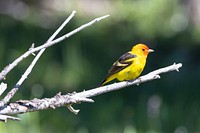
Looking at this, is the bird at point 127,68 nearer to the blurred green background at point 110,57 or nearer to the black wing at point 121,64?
the black wing at point 121,64

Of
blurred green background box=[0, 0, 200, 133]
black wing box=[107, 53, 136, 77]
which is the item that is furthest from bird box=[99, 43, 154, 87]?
blurred green background box=[0, 0, 200, 133]

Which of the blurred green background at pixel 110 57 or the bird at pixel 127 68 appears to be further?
the blurred green background at pixel 110 57

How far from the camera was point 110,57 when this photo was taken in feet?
20.9

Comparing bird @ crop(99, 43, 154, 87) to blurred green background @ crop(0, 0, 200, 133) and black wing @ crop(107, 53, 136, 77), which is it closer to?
black wing @ crop(107, 53, 136, 77)

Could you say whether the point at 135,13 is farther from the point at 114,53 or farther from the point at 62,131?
the point at 62,131

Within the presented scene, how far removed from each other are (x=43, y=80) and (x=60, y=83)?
15 centimetres

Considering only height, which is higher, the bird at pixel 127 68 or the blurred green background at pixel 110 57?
the blurred green background at pixel 110 57

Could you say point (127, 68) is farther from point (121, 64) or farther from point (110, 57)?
point (110, 57)

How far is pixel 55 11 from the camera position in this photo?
7.92 meters

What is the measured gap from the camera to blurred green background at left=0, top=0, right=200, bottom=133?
14.8 feet

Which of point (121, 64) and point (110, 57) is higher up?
point (110, 57)

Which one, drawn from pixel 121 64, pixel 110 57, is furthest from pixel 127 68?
pixel 110 57

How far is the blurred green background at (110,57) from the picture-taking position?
450 cm

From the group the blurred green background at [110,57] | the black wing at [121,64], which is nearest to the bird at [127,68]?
the black wing at [121,64]
